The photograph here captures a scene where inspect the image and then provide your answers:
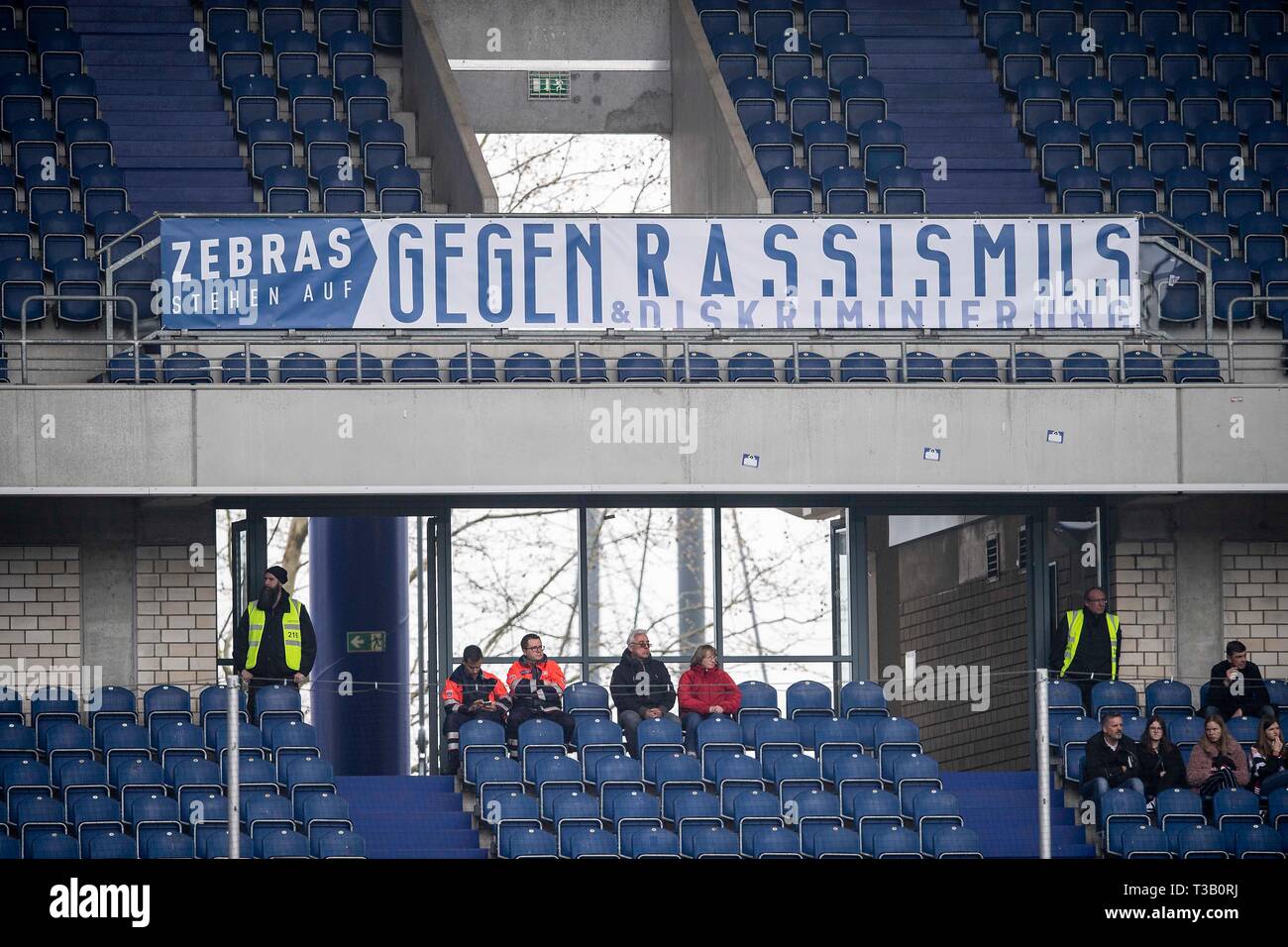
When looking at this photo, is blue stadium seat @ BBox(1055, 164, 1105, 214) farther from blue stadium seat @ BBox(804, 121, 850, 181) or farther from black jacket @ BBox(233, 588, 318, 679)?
black jacket @ BBox(233, 588, 318, 679)

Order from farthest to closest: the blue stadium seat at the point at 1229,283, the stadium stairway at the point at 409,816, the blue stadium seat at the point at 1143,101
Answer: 1. the blue stadium seat at the point at 1143,101
2. the blue stadium seat at the point at 1229,283
3. the stadium stairway at the point at 409,816

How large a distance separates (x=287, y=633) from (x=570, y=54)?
33.8 ft

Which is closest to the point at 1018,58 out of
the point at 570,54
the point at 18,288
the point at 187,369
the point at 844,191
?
the point at 844,191

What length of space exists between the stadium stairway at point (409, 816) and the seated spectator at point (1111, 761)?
15.1 feet

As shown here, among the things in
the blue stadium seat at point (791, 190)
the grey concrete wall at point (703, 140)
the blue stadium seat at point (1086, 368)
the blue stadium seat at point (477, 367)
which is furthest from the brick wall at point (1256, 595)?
the blue stadium seat at point (477, 367)

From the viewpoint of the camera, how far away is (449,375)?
739 inches

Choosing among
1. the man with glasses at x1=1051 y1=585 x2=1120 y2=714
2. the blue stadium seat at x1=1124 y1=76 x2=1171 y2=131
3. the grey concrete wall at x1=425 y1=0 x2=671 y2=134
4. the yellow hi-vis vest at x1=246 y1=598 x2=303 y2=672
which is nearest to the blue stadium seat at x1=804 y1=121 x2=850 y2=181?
the grey concrete wall at x1=425 y1=0 x2=671 y2=134

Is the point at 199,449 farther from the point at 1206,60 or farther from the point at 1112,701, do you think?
the point at 1206,60

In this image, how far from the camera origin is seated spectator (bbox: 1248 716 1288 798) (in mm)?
15055

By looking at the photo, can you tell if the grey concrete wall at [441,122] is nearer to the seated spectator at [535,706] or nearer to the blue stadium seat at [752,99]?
the blue stadium seat at [752,99]

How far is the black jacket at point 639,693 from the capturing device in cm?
1562

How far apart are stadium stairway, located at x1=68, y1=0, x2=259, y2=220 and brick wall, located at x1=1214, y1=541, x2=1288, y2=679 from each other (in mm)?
10325

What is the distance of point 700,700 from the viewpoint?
15.9 meters
